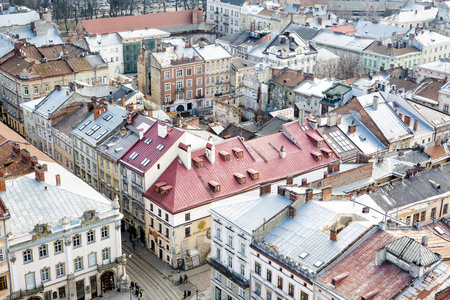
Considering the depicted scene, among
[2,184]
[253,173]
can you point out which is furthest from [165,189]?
[2,184]

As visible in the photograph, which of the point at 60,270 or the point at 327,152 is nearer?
the point at 60,270

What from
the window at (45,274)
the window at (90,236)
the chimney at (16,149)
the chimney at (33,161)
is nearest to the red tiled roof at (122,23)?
the chimney at (16,149)

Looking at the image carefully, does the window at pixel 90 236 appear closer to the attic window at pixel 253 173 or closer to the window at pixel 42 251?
the window at pixel 42 251

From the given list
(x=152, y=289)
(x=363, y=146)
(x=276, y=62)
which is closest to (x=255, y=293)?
(x=152, y=289)

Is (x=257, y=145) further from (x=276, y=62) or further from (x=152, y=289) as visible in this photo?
(x=276, y=62)

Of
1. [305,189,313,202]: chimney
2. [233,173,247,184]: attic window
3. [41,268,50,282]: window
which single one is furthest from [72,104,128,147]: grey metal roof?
[305,189,313,202]: chimney

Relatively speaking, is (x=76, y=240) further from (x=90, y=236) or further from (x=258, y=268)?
(x=258, y=268)
